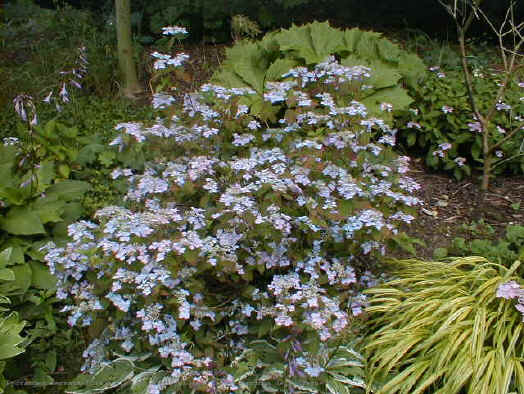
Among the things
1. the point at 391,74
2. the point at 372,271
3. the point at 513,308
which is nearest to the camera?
the point at 513,308

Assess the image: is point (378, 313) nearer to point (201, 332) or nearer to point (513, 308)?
point (513, 308)

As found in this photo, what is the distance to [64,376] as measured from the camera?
3.03 metres

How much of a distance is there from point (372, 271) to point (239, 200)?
1.33 meters

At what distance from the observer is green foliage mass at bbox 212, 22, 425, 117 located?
441 centimetres

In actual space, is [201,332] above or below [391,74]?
below

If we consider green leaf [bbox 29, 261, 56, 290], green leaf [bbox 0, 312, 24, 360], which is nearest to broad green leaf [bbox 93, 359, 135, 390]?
green leaf [bbox 0, 312, 24, 360]

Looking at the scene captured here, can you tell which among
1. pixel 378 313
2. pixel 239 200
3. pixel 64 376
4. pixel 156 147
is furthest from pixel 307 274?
pixel 64 376

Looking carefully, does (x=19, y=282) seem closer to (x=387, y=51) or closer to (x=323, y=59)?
(x=323, y=59)

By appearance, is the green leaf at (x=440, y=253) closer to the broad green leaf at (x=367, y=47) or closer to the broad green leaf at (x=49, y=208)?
the broad green leaf at (x=367, y=47)

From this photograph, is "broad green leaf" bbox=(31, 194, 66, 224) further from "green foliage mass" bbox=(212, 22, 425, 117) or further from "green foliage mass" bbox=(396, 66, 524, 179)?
"green foliage mass" bbox=(396, 66, 524, 179)

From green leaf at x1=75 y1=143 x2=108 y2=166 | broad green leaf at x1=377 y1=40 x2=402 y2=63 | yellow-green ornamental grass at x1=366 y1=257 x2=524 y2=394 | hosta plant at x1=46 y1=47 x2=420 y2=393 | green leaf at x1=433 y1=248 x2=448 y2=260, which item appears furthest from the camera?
broad green leaf at x1=377 y1=40 x2=402 y2=63

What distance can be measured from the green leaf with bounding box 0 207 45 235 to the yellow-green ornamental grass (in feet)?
6.60

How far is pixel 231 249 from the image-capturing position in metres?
2.50

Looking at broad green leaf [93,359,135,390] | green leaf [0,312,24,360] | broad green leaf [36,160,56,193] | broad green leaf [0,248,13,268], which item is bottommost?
broad green leaf [93,359,135,390]
